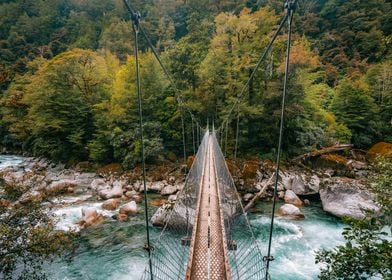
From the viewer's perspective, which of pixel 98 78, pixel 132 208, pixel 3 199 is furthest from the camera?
pixel 98 78

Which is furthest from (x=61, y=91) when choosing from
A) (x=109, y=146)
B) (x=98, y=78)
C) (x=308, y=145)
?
(x=308, y=145)

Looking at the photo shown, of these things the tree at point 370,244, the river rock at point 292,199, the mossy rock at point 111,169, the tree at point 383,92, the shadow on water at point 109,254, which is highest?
the tree at point 383,92

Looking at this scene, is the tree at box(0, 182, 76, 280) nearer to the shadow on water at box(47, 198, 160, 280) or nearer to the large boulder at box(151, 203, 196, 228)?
the shadow on water at box(47, 198, 160, 280)

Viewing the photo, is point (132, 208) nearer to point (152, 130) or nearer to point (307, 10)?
point (152, 130)

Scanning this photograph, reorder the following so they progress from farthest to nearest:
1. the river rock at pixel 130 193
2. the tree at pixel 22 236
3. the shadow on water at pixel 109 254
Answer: the river rock at pixel 130 193, the shadow on water at pixel 109 254, the tree at pixel 22 236

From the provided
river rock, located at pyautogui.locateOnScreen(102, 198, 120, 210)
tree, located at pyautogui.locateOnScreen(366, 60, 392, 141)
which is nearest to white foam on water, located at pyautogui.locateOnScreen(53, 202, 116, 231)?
river rock, located at pyautogui.locateOnScreen(102, 198, 120, 210)

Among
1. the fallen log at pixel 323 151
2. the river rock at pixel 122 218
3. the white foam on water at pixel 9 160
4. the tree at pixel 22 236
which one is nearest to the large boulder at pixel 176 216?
the river rock at pixel 122 218

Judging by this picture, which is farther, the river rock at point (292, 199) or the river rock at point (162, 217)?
the river rock at point (292, 199)

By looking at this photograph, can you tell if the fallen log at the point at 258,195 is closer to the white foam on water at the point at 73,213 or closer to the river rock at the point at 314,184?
the river rock at the point at 314,184
